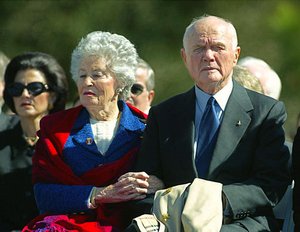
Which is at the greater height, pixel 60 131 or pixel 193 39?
pixel 193 39

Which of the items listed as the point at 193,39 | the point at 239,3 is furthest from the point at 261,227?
the point at 239,3

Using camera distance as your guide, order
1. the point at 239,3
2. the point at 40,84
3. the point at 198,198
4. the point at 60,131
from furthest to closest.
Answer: the point at 239,3
the point at 40,84
the point at 60,131
the point at 198,198

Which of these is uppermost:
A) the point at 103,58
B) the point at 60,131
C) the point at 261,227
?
the point at 103,58

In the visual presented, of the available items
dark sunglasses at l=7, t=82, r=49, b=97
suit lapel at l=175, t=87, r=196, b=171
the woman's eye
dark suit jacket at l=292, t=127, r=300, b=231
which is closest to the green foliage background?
dark sunglasses at l=7, t=82, r=49, b=97

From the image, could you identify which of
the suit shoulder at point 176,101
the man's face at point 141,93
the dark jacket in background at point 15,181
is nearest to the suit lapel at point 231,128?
the suit shoulder at point 176,101

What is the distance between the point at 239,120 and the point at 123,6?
24.4 ft

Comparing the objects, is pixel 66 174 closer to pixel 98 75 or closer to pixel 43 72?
pixel 98 75

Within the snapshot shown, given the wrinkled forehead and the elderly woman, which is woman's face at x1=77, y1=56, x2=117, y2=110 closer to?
the elderly woman

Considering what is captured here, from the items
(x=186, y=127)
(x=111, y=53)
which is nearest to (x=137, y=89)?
(x=111, y=53)

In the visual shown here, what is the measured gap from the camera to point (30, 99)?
746 centimetres

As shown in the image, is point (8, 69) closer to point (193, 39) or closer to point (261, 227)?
point (193, 39)

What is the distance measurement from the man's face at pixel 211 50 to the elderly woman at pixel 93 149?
2.08 feet

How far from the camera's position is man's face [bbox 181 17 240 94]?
6.07 metres

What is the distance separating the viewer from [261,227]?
5.88 metres
